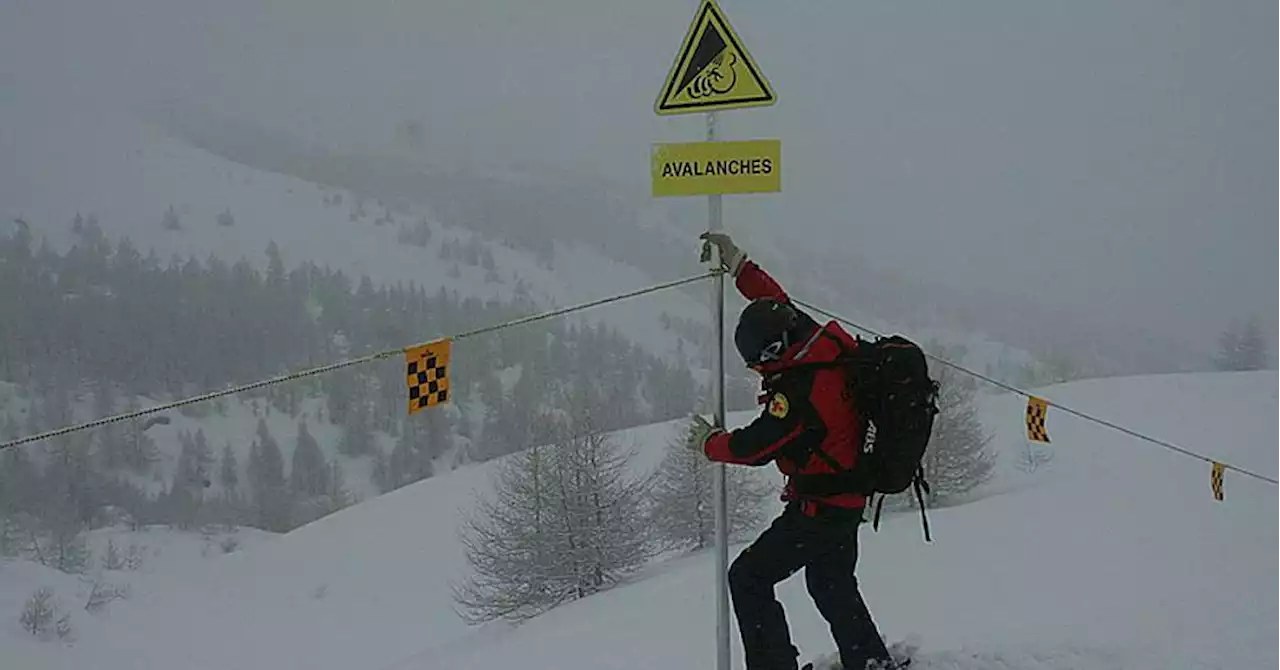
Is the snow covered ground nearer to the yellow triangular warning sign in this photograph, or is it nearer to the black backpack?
the black backpack

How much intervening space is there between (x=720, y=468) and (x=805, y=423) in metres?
0.86

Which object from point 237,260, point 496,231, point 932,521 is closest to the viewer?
point 932,521

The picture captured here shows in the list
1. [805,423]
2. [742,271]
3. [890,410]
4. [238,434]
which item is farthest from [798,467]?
[238,434]

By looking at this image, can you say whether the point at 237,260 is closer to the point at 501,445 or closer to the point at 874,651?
the point at 501,445

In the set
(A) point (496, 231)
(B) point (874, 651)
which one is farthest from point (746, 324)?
(A) point (496, 231)

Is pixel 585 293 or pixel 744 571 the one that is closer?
pixel 744 571

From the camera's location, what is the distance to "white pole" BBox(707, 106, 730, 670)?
3943 millimetres

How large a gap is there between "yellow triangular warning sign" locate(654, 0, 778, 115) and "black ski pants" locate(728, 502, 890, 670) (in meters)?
1.69

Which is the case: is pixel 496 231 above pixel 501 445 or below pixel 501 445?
above

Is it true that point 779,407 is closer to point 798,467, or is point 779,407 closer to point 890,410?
point 798,467

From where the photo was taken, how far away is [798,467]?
133 inches

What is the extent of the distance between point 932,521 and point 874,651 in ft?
35.9

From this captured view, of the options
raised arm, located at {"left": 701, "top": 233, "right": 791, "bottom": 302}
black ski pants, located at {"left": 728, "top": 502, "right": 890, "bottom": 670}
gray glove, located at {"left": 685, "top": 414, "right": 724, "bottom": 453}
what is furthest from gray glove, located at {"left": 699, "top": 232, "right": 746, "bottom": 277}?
black ski pants, located at {"left": 728, "top": 502, "right": 890, "bottom": 670}

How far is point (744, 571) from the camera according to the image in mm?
3551
